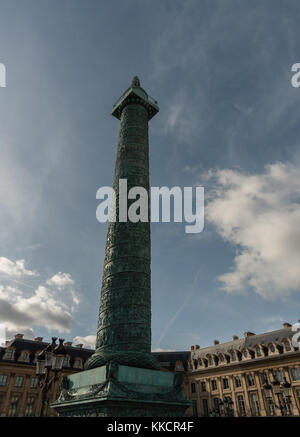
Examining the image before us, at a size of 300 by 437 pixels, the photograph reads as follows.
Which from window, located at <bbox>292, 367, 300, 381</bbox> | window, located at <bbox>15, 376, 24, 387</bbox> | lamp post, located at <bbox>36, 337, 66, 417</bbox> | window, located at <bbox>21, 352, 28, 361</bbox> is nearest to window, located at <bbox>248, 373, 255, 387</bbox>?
window, located at <bbox>292, 367, 300, 381</bbox>

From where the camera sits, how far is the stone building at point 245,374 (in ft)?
115

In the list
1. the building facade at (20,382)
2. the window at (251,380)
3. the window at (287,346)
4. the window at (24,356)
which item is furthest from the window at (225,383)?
the window at (24,356)

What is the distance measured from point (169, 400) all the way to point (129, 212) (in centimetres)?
672

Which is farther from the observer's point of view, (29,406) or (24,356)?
(24,356)

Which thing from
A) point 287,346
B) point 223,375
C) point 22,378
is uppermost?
point 287,346

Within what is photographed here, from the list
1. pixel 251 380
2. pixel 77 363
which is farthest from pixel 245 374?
pixel 77 363

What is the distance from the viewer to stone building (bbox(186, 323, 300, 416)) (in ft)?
115

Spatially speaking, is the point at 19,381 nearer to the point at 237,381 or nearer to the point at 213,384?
the point at 213,384

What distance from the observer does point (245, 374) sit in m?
39.2

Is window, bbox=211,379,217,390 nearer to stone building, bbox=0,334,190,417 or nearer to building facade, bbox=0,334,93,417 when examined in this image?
stone building, bbox=0,334,190,417

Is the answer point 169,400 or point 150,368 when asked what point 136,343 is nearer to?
point 150,368

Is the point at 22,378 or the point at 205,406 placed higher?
the point at 22,378
